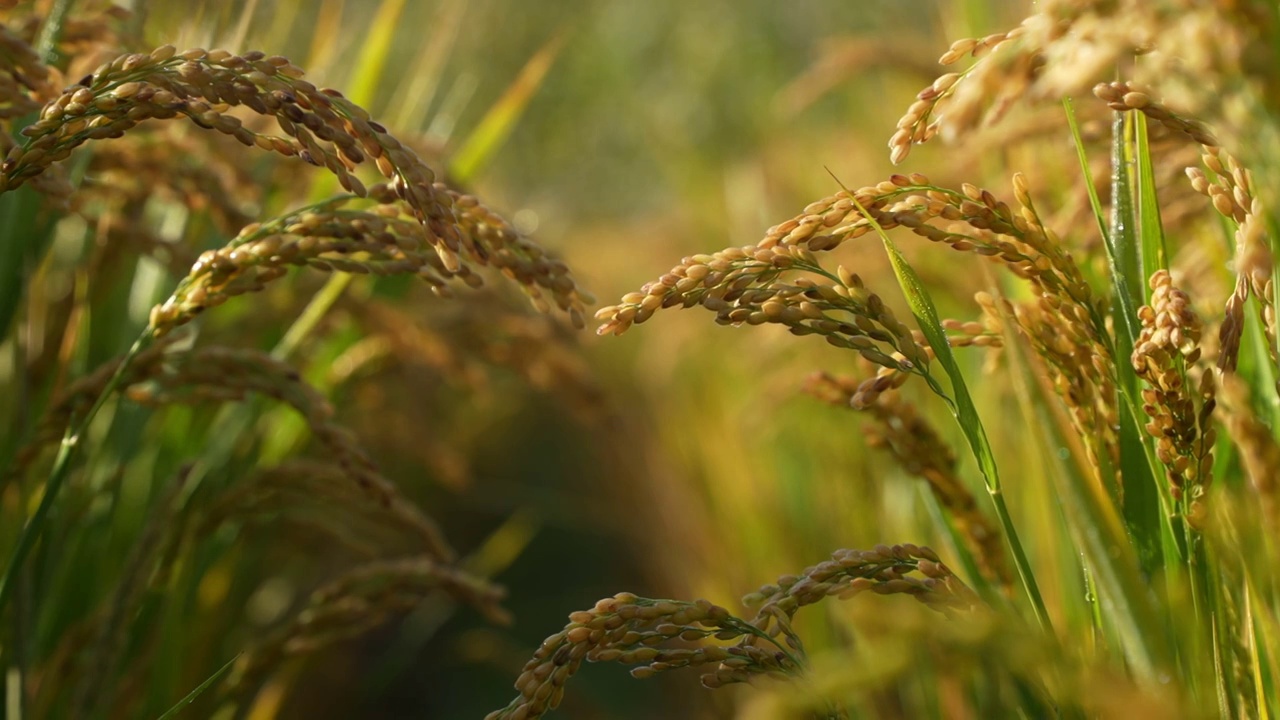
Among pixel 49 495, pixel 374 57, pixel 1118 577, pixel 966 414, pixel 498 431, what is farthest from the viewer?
pixel 498 431

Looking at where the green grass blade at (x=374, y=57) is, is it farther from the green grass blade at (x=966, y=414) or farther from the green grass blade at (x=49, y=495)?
the green grass blade at (x=966, y=414)

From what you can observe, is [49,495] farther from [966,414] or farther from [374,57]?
[374,57]

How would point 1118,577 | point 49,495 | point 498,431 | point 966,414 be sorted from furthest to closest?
point 498,431 < point 49,495 < point 966,414 < point 1118,577

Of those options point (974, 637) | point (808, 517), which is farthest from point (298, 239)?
point (808, 517)

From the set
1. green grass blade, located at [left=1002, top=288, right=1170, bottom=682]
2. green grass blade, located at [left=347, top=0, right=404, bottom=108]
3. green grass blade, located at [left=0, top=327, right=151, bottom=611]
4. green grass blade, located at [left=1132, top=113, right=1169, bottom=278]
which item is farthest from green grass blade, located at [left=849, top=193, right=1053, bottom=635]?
green grass blade, located at [left=347, top=0, right=404, bottom=108]

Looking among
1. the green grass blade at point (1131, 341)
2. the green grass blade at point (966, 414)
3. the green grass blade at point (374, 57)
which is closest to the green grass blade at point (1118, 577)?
the green grass blade at point (966, 414)

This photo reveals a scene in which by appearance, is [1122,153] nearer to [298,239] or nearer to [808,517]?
[298,239]

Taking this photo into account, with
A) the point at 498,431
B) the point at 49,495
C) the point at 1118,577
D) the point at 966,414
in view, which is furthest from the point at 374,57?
the point at 498,431

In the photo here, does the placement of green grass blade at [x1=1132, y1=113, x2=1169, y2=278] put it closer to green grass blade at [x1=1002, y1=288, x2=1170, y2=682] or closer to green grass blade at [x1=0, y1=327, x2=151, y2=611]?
green grass blade at [x1=1002, y1=288, x2=1170, y2=682]
